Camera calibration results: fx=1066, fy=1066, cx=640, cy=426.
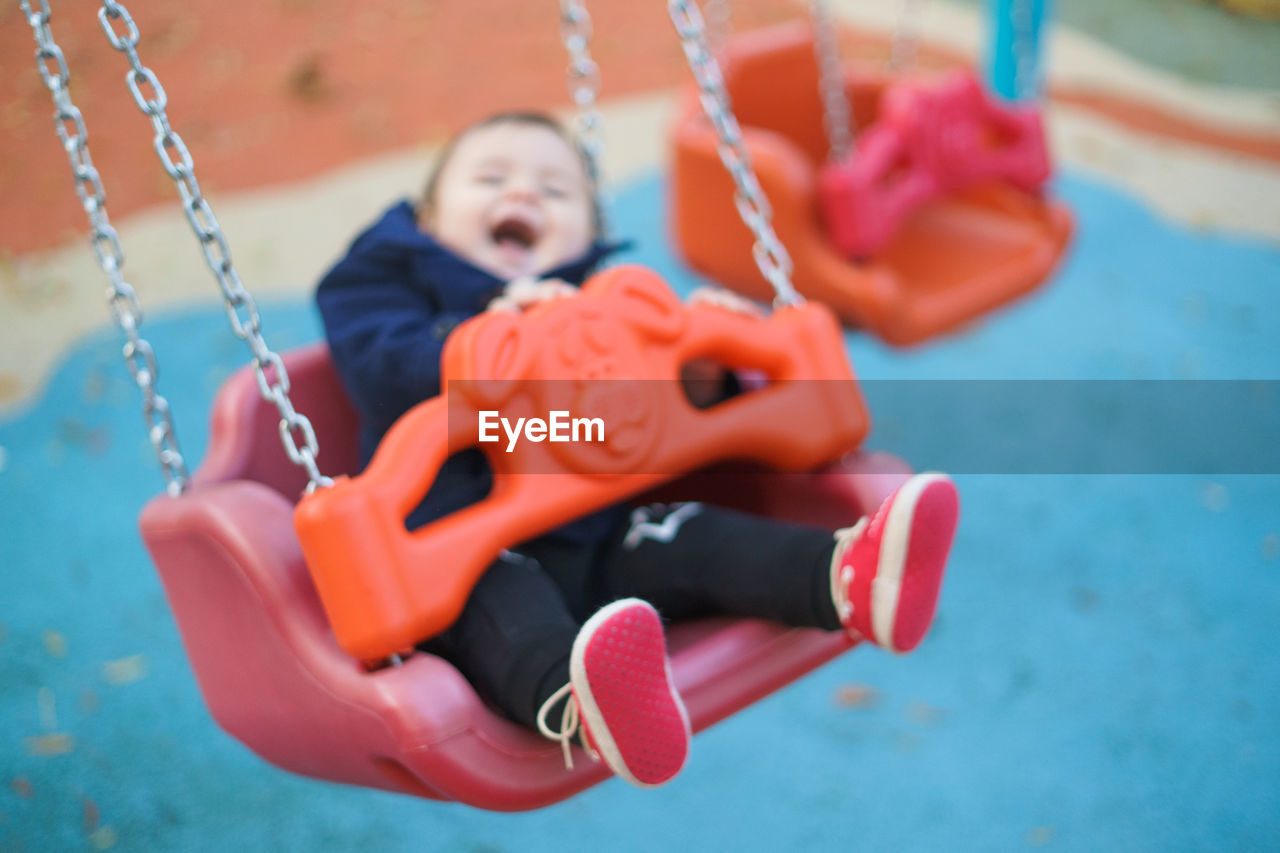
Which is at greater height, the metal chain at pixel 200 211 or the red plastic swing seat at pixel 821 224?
the metal chain at pixel 200 211

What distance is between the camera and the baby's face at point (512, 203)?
125 cm

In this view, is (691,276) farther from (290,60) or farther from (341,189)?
(290,60)

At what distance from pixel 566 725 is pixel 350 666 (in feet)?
0.61

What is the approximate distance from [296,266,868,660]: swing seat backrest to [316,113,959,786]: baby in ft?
0.21

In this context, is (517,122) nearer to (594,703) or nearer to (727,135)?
(727,135)

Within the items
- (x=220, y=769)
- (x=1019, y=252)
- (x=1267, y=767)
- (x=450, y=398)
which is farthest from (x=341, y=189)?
(x=1267, y=767)

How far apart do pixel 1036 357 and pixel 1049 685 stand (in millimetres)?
1006

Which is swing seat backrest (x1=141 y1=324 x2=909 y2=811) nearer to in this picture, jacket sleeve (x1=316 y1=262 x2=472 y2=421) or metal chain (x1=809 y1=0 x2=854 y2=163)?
jacket sleeve (x1=316 y1=262 x2=472 y2=421)

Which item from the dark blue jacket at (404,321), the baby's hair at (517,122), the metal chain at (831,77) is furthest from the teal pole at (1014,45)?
the dark blue jacket at (404,321)

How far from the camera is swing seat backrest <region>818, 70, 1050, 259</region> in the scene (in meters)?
2.11

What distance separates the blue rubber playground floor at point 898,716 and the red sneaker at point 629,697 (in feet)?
1.57

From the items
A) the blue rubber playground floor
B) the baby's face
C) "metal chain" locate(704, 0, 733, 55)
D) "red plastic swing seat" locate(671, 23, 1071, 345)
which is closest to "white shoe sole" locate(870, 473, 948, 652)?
the blue rubber playground floor

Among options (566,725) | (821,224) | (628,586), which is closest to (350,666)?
(566,725)

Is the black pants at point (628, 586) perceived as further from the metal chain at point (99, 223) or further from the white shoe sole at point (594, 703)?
the metal chain at point (99, 223)
